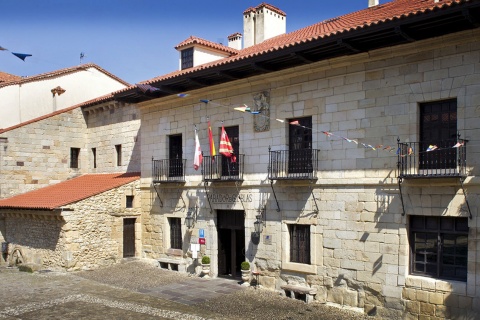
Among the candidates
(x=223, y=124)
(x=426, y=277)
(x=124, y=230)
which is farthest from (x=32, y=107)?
(x=426, y=277)

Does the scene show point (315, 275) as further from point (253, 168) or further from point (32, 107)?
point (32, 107)

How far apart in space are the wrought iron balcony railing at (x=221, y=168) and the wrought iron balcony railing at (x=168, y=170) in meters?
1.15

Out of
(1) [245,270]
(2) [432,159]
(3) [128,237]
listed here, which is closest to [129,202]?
(3) [128,237]

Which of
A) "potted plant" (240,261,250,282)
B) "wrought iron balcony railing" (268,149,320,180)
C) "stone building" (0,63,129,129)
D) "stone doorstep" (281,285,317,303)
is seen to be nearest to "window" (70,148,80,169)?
"stone building" (0,63,129,129)

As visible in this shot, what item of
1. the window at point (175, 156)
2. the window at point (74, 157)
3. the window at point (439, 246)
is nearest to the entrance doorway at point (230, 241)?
the window at point (175, 156)

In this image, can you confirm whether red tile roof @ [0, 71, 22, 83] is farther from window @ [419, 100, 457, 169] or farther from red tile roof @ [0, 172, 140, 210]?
window @ [419, 100, 457, 169]

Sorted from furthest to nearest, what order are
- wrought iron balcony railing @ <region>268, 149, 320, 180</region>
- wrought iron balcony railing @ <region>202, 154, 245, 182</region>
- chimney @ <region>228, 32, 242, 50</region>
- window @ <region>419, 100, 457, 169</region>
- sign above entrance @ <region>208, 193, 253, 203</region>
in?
chimney @ <region>228, 32, 242, 50</region>, wrought iron balcony railing @ <region>202, 154, 245, 182</region>, sign above entrance @ <region>208, 193, 253, 203</region>, wrought iron balcony railing @ <region>268, 149, 320, 180</region>, window @ <region>419, 100, 457, 169</region>

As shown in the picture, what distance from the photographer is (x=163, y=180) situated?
1619 centimetres

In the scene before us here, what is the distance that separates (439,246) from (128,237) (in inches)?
442

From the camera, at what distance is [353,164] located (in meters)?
11.4

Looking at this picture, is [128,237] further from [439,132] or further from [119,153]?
[439,132]

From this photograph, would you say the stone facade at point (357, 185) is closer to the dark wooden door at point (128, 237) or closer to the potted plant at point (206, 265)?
the potted plant at point (206, 265)

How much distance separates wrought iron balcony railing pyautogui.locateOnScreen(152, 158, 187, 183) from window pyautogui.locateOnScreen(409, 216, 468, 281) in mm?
8016

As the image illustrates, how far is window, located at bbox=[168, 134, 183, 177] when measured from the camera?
52.9 ft
